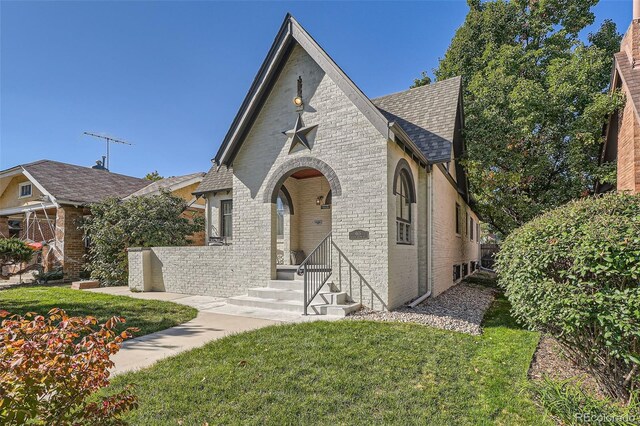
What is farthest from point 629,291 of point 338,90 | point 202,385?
point 338,90

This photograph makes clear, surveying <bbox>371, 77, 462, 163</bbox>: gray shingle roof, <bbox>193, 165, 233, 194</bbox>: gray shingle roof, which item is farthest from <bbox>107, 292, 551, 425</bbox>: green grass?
<bbox>193, 165, 233, 194</bbox>: gray shingle roof

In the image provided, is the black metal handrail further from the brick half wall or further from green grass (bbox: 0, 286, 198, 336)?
green grass (bbox: 0, 286, 198, 336)

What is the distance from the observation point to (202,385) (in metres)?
4.03

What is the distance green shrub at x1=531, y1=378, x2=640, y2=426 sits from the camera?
3.15 meters

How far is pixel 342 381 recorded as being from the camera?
13.6 ft

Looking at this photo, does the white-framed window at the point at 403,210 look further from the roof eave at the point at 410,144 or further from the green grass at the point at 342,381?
the green grass at the point at 342,381

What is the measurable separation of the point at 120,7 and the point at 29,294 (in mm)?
10206

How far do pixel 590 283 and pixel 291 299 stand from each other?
6523 millimetres

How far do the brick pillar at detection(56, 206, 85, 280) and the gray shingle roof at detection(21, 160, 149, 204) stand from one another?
2.55 feet

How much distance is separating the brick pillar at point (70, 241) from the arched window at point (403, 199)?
1526 centimetres

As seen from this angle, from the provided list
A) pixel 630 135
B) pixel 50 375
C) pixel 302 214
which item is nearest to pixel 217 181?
pixel 302 214

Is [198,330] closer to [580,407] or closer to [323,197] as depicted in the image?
[580,407]

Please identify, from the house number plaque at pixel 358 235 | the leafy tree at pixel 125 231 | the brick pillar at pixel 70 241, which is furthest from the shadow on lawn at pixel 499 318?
the brick pillar at pixel 70 241

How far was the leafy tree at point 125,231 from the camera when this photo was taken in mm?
13695
